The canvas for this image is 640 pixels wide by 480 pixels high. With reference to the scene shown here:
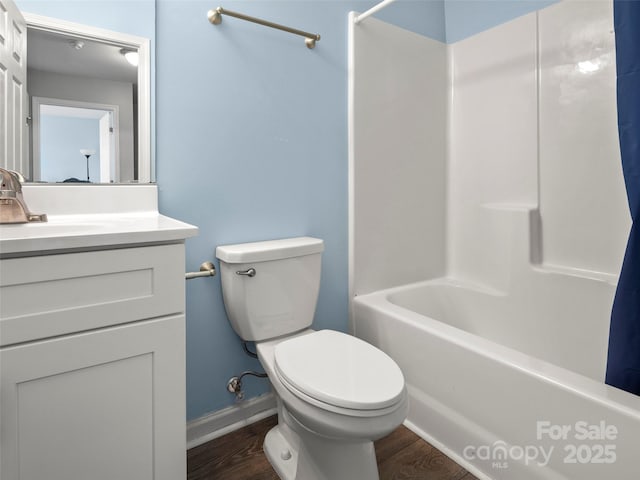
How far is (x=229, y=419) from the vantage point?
1545 millimetres

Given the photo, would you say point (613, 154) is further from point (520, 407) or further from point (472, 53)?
point (520, 407)

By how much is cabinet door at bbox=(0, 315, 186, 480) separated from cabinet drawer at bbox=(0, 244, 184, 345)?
0.03 metres

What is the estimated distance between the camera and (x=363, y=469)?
1170mm

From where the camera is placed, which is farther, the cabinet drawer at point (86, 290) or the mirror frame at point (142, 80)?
the mirror frame at point (142, 80)

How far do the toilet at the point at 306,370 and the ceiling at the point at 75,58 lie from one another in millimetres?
685

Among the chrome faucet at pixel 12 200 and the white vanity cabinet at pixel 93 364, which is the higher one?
the chrome faucet at pixel 12 200

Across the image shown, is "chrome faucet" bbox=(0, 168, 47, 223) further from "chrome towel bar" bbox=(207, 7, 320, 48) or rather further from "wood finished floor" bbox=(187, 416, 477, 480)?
"wood finished floor" bbox=(187, 416, 477, 480)

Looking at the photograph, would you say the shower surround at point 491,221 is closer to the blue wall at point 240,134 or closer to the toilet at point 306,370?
the blue wall at point 240,134

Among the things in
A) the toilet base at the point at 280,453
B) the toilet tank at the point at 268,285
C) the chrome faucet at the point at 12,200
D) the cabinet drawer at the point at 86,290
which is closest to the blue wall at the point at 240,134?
the toilet tank at the point at 268,285

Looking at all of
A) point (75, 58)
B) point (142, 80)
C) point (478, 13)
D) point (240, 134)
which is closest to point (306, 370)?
point (240, 134)

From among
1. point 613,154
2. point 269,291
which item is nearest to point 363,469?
point 269,291

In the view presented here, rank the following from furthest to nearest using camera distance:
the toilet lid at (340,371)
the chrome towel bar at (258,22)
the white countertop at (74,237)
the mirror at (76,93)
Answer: the chrome towel bar at (258,22), the mirror at (76,93), the toilet lid at (340,371), the white countertop at (74,237)

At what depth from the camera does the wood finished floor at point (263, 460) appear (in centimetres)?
132

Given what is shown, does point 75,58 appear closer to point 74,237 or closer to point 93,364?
point 74,237
